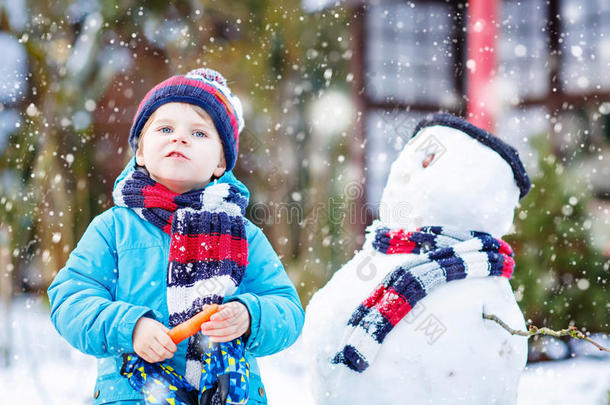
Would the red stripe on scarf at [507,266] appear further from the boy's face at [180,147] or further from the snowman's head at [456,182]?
the boy's face at [180,147]

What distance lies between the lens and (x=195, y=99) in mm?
1288

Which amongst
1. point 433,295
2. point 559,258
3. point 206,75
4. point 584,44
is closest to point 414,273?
point 433,295

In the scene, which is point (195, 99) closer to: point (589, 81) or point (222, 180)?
point (222, 180)

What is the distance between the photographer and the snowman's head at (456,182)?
165 centimetres

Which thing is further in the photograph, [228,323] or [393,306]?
[393,306]

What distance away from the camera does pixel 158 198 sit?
1.24m

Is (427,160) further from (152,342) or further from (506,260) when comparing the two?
(152,342)

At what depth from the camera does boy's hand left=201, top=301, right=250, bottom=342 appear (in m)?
1.09

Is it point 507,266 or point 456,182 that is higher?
point 456,182

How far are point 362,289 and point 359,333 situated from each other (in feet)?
0.50

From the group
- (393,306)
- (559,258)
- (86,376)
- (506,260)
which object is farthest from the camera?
(559,258)

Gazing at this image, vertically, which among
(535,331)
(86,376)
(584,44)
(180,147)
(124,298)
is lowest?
(86,376)

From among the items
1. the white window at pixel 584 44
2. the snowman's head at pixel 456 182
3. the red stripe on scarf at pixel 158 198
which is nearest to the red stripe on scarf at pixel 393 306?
the snowman's head at pixel 456 182

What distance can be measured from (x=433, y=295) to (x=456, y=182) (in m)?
0.31
